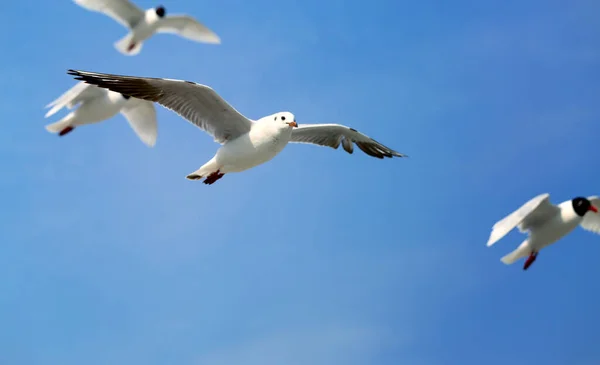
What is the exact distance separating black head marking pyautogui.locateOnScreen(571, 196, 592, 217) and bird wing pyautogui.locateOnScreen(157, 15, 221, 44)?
34.0ft

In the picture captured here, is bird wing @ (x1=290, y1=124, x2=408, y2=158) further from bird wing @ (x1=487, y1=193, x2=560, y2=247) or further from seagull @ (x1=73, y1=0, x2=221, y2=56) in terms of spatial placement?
seagull @ (x1=73, y1=0, x2=221, y2=56)

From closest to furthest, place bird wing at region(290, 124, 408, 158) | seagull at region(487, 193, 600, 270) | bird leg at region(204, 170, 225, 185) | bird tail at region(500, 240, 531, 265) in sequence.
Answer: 1. bird leg at region(204, 170, 225, 185)
2. seagull at region(487, 193, 600, 270)
3. bird tail at region(500, 240, 531, 265)
4. bird wing at region(290, 124, 408, 158)

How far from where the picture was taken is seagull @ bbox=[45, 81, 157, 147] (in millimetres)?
16344

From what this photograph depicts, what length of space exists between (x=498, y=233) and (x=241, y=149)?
364cm

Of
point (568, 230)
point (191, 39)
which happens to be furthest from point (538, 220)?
point (191, 39)

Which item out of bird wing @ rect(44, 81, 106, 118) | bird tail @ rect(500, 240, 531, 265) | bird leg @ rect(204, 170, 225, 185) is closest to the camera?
bird leg @ rect(204, 170, 225, 185)

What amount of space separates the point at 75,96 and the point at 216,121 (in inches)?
230

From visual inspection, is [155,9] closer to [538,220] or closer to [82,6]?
[82,6]

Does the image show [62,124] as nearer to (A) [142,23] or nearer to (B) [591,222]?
(A) [142,23]

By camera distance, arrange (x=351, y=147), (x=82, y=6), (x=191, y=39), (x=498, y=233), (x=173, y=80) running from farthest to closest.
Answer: (x=191, y=39) → (x=82, y=6) → (x=351, y=147) → (x=498, y=233) → (x=173, y=80)

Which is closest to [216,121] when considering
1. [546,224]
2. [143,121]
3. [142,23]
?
[546,224]

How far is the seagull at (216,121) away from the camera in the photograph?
10.7m

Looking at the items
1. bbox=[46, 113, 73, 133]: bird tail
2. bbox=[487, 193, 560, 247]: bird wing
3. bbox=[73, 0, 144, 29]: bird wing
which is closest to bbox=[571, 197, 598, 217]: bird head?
bbox=[487, 193, 560, 247]: bird wing

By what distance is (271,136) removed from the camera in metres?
11.0
